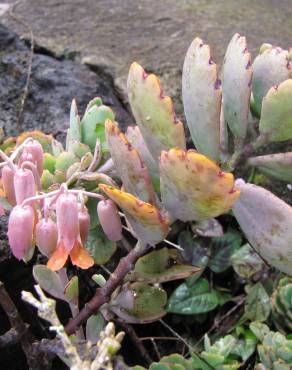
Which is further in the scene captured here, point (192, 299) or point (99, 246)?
point (192, 299)

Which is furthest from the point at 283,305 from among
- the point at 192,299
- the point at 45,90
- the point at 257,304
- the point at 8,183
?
the point at 45,90

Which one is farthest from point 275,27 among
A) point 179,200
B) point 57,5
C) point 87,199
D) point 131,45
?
point 179,200

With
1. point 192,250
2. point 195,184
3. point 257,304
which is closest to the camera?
point 195,184

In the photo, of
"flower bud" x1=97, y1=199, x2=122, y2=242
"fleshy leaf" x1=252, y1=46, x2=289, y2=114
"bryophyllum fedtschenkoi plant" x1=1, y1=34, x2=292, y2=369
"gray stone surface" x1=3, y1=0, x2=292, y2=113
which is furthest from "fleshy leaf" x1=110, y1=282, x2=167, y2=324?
"gray stone surface" x1=3, y1=0, x2=292, y2=113

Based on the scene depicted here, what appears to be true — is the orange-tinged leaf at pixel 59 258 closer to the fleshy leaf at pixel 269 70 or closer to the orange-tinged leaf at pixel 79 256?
the orange-tinged leaf at pixel 79 256

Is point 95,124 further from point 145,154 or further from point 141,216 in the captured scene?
point 141,216
